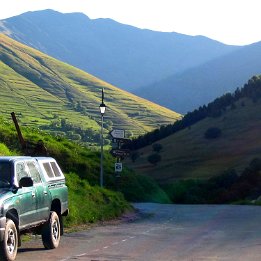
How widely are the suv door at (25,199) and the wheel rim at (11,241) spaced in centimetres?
62

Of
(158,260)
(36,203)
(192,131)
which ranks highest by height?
(192,131)

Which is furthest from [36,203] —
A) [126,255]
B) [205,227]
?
[205,227]

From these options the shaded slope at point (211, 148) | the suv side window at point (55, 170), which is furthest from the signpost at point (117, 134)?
the shaded slope at point (211, 148)

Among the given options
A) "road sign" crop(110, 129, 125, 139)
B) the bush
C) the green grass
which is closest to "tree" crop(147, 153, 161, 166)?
the green grass

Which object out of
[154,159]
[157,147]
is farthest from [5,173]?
[157,147]

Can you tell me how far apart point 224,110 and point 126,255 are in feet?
424

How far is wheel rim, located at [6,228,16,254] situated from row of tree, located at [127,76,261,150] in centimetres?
12729

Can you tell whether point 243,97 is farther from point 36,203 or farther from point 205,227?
point 36,203

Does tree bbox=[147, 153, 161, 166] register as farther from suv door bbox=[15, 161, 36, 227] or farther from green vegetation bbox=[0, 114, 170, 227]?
suv door bbox=[15, 161, 36, 227]

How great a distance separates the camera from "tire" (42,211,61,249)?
14.3m

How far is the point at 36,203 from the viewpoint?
13695 mm

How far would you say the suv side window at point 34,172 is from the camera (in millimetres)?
A: 14127

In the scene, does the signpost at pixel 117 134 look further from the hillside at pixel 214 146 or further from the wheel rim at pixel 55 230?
the hillside at pixel 214 146

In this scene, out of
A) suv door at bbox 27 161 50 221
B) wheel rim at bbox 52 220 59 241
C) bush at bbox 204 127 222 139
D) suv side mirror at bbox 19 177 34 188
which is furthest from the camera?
bush at bbox 204 127 222 139
